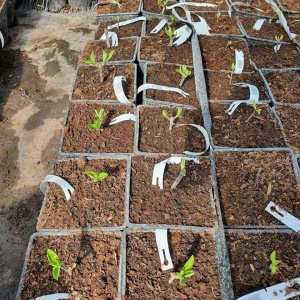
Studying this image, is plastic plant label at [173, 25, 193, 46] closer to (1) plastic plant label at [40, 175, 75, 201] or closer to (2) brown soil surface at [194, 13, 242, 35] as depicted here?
(2) brown soil surface at [194, 13, 242, 35]

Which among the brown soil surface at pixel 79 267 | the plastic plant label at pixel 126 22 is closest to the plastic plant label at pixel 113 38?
the plastic plant label at pixel 126 22

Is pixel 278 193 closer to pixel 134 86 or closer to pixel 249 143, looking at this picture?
pixel 249 143

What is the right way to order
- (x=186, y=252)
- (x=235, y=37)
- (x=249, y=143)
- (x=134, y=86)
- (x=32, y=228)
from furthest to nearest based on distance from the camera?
(x=235, y=37) → (x=134, y=86) → (x=32, y=228) → (x=249, y=143) → (x=186, y=252)

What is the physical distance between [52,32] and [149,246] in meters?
3.19

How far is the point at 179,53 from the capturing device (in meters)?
2.70

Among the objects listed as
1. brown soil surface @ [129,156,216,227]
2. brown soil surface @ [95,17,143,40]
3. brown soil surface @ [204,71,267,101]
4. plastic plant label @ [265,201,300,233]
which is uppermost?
brown soil surface @ [95,17,143,40]

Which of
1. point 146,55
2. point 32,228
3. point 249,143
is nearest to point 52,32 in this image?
point 146,55

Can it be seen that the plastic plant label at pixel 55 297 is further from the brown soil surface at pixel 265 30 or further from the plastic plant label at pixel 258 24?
the plastic plant label at pixel 258 24

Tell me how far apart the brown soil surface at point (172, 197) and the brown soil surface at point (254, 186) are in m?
0.11

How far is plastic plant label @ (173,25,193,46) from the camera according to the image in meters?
2.75

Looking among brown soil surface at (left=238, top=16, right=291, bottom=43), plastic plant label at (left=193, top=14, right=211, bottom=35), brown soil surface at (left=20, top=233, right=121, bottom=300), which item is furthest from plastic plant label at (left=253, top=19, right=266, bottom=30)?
brown soil surface at (left=20, top=233, right=121, bottom=300)

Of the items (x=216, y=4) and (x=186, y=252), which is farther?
(x=216, y=4)

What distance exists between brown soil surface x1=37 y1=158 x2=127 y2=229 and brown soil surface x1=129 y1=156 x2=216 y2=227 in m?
0.08

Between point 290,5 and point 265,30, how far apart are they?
650mm
